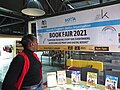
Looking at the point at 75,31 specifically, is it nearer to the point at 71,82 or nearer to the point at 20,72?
the point at 71,82

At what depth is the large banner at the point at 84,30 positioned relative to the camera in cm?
231

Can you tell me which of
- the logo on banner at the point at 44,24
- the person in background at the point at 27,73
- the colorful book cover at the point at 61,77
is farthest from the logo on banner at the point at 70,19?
the person in background at the point at 27,73

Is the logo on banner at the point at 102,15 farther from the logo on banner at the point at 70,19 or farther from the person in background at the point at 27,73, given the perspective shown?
Result: the person in background at the point at 27,73

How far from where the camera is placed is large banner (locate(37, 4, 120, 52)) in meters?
2.31

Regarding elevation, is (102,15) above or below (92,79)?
above

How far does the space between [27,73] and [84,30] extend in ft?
4.83

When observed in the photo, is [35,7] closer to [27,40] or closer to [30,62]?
[27,40]

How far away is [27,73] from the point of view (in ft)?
5.08

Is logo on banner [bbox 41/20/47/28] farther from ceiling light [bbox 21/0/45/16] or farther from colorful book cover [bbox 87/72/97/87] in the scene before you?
colorful book cover [bbox 87/72/97/87]

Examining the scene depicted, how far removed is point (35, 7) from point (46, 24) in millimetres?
772

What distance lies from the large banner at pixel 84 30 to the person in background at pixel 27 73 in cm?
121

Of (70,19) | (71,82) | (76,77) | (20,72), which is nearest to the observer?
(20,72)

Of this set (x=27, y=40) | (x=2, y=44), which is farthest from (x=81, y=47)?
(x=2, y=44)

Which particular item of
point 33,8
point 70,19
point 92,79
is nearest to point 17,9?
point 33,8
